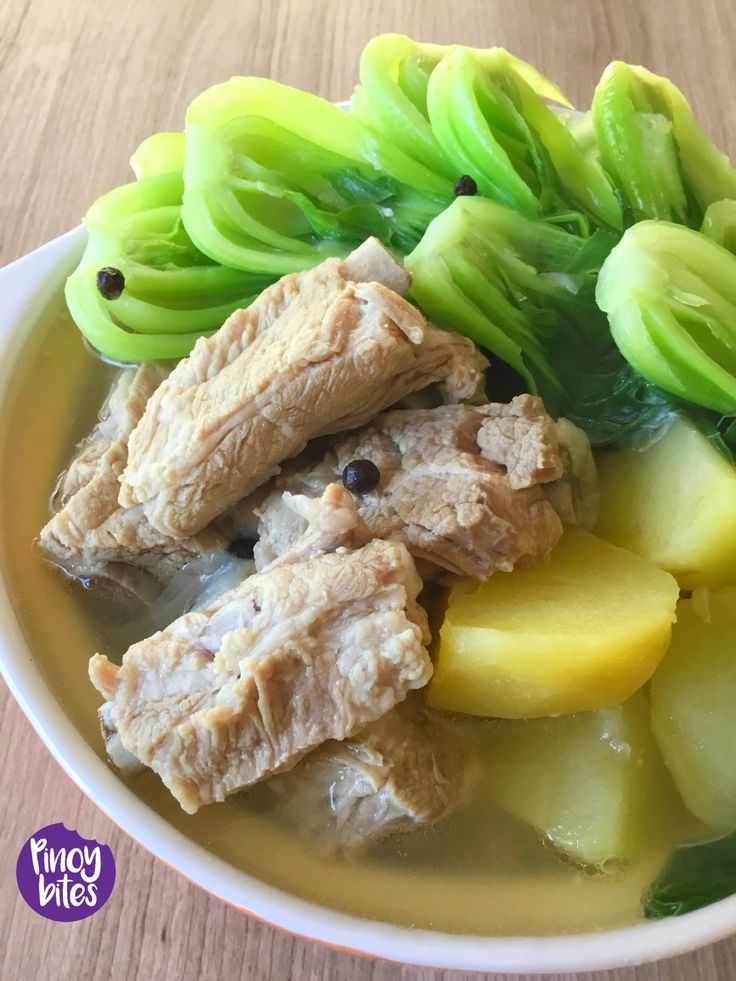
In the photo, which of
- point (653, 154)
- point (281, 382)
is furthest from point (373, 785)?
point (653, 154)

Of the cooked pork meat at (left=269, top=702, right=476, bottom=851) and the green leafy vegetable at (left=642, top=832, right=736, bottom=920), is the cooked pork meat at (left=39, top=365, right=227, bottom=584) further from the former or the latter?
the green leafy vegetable at (left=642, top=832, right=736, bottom=920)

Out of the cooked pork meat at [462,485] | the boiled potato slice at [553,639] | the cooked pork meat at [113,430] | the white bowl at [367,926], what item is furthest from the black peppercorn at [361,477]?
the white bowl at [367,926]

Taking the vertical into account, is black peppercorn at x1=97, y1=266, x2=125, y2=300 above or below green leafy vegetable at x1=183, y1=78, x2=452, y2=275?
below

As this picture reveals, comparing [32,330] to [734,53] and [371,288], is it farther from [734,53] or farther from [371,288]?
[734,53]

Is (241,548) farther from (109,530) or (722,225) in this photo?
(722,225)

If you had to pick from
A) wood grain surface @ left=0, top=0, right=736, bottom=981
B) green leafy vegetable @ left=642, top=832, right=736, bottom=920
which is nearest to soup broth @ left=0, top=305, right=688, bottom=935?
green leafy vegetable @ left=642, top=832, right=736, bottom=920

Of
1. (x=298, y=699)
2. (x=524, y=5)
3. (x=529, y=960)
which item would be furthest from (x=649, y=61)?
(x=529, y=960)

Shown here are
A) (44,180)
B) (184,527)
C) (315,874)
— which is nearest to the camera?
(315,874)
